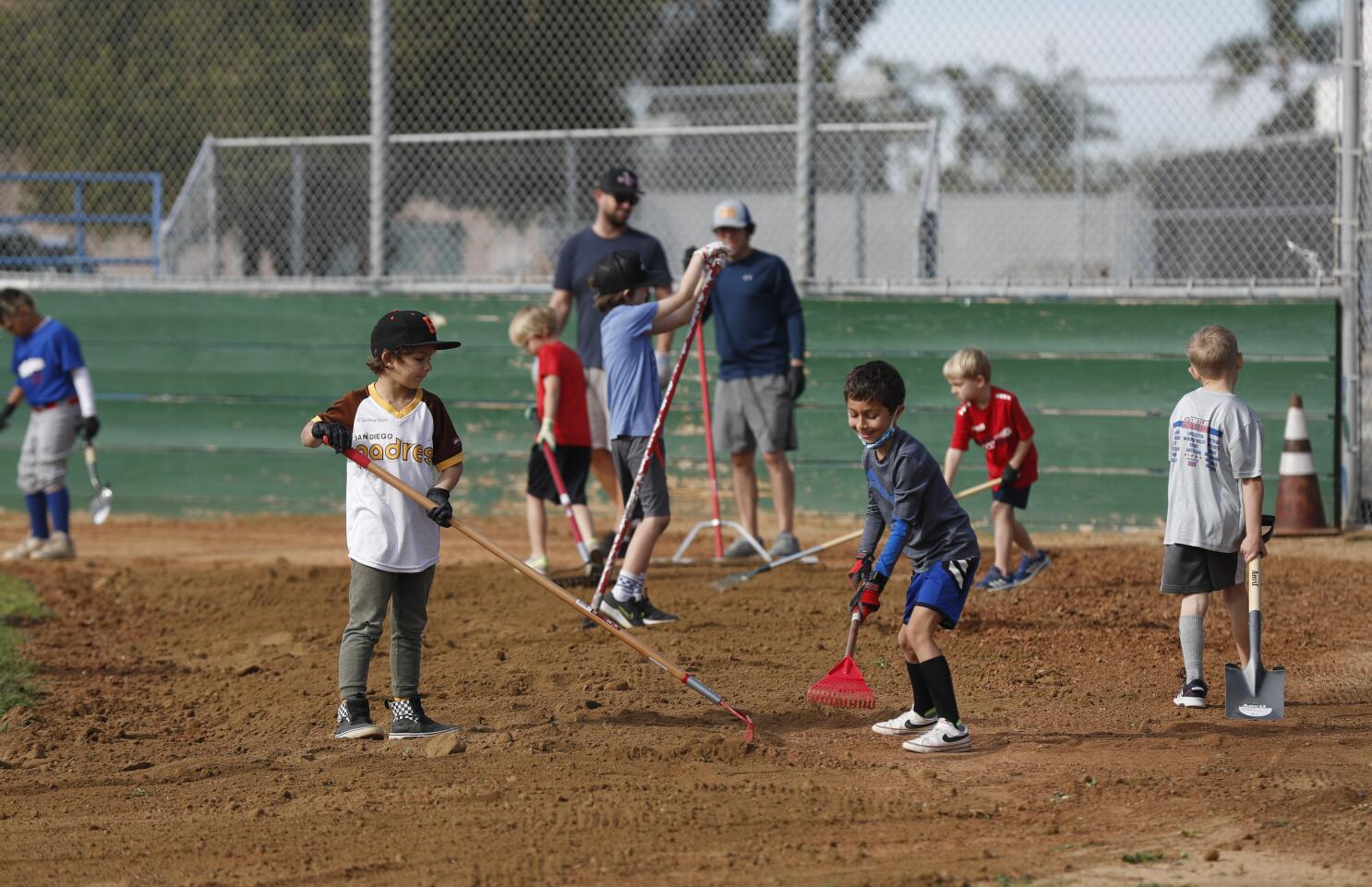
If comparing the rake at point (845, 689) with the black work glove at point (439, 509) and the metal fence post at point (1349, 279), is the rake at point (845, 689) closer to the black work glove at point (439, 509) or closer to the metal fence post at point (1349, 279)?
the black work glove at point (439, 509)

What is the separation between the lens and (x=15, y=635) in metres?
8.18

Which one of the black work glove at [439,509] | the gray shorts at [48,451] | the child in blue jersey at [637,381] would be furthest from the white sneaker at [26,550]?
the black work glove at [439,509]

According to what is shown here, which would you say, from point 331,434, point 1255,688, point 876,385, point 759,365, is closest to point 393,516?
point 331,434

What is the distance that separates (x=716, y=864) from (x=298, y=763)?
1.89 meters

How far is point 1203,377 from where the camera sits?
19.9ft

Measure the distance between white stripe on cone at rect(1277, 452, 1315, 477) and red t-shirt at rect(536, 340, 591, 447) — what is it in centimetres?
462

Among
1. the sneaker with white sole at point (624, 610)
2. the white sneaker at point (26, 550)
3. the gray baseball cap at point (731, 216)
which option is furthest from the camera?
the white sneaker at point (26, 550)

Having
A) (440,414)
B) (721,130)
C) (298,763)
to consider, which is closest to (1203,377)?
(440,414)

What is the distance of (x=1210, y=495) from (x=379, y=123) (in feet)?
24.9

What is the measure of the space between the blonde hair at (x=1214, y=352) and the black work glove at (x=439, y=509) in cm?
288

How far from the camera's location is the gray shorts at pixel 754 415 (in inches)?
379

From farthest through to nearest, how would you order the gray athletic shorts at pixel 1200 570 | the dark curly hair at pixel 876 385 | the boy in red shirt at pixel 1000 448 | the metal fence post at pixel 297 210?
the metal fence post at pixel 297 210 < the boy in red shirt at pixel 1000 448 < the gray athletic shorts at pixel 1200 570 < the dark curly hair at pixel 876 385

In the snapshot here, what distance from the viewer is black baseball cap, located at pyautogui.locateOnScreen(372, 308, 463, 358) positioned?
5.63 m

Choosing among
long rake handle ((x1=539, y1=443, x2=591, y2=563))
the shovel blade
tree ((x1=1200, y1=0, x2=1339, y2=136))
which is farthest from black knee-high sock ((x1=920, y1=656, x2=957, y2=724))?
tree ((x1=1200, y1=0, x2=1339, y2=136))
